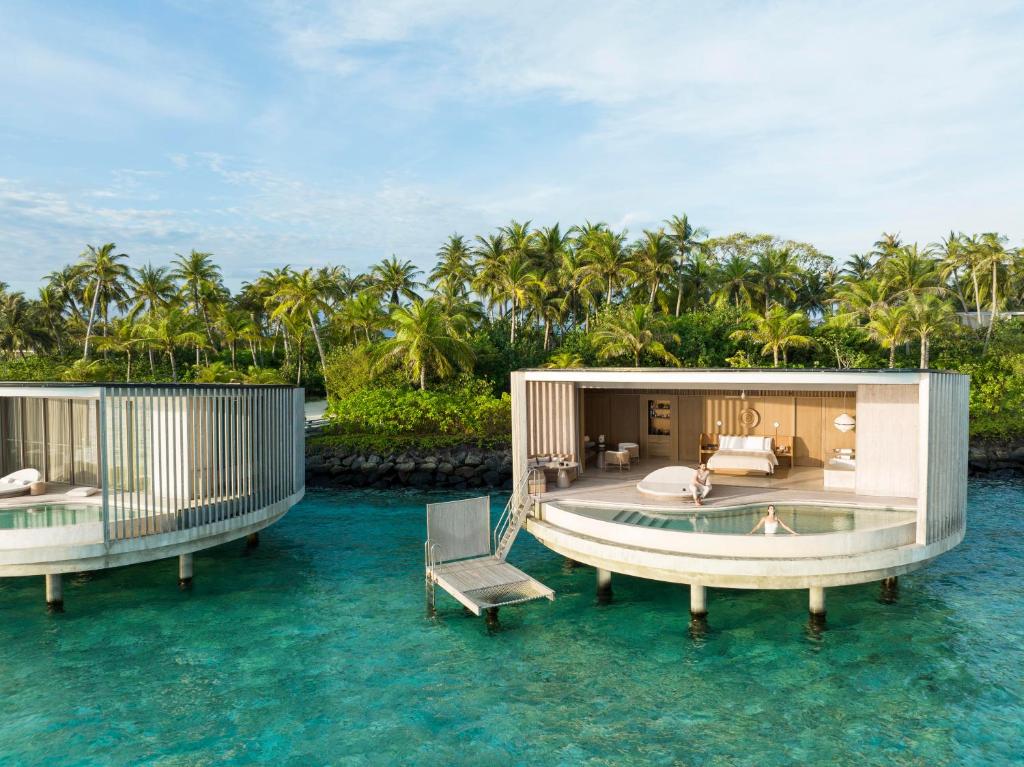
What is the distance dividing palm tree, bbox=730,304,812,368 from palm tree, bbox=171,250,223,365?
35.2 m

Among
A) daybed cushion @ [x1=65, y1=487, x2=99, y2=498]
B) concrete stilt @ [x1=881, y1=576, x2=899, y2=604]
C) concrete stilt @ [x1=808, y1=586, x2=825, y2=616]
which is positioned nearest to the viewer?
concrete stilt @ [x1=808, y1=586, x2=825, y2=616]

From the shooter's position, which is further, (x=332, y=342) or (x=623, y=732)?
(x=332, y=342)

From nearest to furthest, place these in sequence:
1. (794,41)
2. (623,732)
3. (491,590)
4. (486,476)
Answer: (623,732) < (491,590) < (794,41) < (486,476)

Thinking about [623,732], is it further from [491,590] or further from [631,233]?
[631,233]

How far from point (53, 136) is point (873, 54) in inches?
988

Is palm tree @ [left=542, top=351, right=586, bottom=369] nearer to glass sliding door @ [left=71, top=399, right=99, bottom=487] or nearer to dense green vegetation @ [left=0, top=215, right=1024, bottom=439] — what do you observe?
dense green vegetation @ [left=0, top=215, right=1024, bottom=439]

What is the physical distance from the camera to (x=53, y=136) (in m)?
22.1

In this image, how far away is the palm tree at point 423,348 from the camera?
31.2m

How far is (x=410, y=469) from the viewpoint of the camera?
25062mm

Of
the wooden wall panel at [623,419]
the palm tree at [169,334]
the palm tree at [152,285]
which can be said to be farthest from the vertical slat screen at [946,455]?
the palm tree at [152,285]

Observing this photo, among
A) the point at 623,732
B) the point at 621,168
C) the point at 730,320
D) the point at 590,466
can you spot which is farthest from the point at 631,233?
the point at 623,732

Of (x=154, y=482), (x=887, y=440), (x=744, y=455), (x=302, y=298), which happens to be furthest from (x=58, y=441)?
(x=302, y=298)

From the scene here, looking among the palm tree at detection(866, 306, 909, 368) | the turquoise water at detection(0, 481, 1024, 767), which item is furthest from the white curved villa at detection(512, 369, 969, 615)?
the palm tree at detection(866, 306, 909, 368)

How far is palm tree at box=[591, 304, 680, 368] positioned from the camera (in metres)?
34.5
